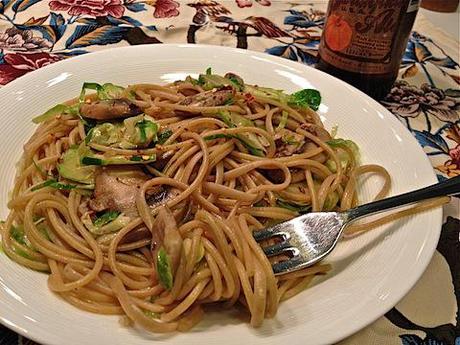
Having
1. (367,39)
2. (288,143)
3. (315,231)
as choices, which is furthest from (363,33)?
(315,231)

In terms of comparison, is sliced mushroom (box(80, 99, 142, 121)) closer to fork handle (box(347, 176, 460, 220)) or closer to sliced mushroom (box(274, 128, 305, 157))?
sliced mushroom (box(274, 128, 305, 157))

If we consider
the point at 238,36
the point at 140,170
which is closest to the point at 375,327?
the point at 140,170

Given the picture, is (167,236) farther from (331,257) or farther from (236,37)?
(236,37)

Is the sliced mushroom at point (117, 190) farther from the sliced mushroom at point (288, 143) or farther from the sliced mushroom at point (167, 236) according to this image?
the sliced mushroom at point (288, 143)

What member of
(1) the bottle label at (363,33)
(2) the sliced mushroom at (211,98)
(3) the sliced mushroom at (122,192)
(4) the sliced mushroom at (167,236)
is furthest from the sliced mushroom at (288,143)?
(1) the bottle label at (363,33)

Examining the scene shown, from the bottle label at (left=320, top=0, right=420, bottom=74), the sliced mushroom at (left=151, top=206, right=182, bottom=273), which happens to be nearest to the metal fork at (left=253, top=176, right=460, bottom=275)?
the sliced mushroom at (left=151, top=206, right=182, bottom=273)

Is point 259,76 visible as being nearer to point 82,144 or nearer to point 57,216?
point 82,144
